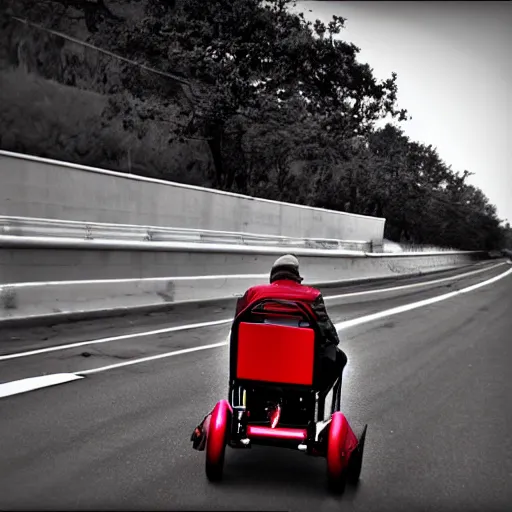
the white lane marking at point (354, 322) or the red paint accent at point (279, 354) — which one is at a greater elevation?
the red paint accent at point (279, 354)

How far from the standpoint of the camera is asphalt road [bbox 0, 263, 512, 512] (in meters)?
3.37

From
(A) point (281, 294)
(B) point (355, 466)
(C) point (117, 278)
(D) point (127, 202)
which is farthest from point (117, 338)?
(B) point (355, 466)

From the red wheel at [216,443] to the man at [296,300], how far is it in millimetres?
93

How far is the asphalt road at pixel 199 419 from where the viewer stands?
11.0ft

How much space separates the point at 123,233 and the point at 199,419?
796 cm

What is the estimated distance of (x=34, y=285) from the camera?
988 cm

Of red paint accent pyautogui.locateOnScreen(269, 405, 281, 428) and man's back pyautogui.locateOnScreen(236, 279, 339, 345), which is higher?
man's back pyautogui.locateOnScreen(236, 279, 339, 345)

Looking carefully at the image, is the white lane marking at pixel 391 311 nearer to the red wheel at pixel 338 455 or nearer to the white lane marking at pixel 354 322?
the white lane marking at pixel 354 322

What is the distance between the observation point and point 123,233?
1224 cm

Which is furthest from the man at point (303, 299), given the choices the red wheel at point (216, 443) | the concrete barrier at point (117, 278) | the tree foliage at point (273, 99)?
the tree foliage at point (273, 99)

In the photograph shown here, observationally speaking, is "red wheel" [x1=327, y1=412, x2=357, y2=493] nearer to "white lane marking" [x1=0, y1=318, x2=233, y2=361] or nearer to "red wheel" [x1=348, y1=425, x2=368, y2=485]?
"red wheel" [x1=348, y1=425, x2=368, y2=485]

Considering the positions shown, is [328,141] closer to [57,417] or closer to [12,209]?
[12,209]

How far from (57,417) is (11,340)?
13.5 ft

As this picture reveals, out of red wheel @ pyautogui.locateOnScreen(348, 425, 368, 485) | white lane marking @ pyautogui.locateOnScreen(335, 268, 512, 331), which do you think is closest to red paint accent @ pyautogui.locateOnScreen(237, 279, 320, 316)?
red wheel @ pyautogui.locateOnScreen(348, 425, 368, 485)
